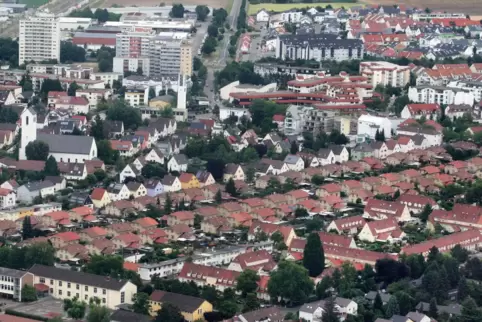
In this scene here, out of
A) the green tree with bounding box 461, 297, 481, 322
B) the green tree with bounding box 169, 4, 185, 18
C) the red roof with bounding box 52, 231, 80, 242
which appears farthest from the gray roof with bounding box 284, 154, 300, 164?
the green tree with bounding box 169, 4, 185, 18

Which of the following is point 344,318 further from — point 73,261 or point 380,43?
point 380,43

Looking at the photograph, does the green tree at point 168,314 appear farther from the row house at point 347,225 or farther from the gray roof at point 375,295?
the row house at point 347,225

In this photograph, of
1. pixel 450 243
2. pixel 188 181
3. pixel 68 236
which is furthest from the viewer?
pixel 188 181

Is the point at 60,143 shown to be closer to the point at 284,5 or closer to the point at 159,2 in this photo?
the point at 159,2

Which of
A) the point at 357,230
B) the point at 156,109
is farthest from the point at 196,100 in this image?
the point at 357,230

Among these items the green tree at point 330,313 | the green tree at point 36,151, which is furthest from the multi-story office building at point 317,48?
the green tree at point 330,313

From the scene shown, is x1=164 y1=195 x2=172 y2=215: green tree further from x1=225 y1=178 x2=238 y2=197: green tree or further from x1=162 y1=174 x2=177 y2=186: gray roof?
x1=225 y1=178 x2=238 y2=197: green tree

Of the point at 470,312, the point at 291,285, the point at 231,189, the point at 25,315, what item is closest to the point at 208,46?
the point at 231,189
